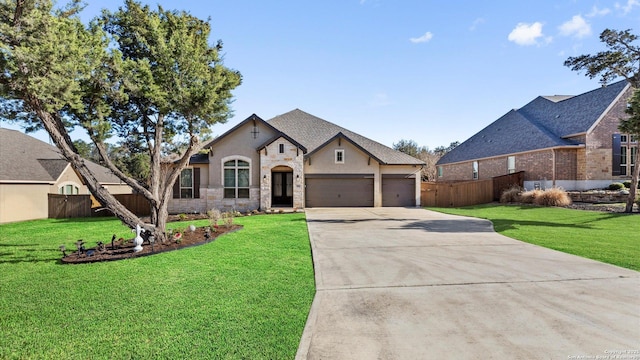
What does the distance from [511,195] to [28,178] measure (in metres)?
30.0

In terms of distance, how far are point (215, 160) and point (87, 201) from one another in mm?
7791

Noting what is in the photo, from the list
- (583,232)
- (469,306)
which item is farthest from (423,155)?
(469,306)

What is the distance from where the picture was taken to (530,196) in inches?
756

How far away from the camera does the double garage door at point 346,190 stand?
21906 millimetres

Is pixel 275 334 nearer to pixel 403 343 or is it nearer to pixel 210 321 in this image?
pixel 210 321

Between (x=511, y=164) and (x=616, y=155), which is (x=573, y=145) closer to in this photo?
(x=616, y=155)

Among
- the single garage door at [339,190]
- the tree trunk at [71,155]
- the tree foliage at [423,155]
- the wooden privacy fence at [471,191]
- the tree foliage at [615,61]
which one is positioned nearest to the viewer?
the tree trunk at [71,155]

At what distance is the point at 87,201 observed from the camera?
18531mm

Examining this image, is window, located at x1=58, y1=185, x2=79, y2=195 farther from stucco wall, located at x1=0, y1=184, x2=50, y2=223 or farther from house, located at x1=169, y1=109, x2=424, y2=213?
house, located at x1=169, y1=109, x2=424, y2=213

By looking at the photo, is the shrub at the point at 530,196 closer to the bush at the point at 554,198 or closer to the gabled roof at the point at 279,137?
the bush at the point at 554,198

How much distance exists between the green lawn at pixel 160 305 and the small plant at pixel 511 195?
1833cm

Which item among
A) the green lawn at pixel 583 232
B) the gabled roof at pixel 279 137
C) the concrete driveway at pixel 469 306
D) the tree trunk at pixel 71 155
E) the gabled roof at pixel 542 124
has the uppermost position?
the gabled roof at pixel 542 124

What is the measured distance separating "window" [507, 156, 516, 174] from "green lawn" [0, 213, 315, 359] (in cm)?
2298

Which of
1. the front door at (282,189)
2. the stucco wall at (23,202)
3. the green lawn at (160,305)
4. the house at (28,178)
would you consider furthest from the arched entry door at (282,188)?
the green lawn at (160,305)
